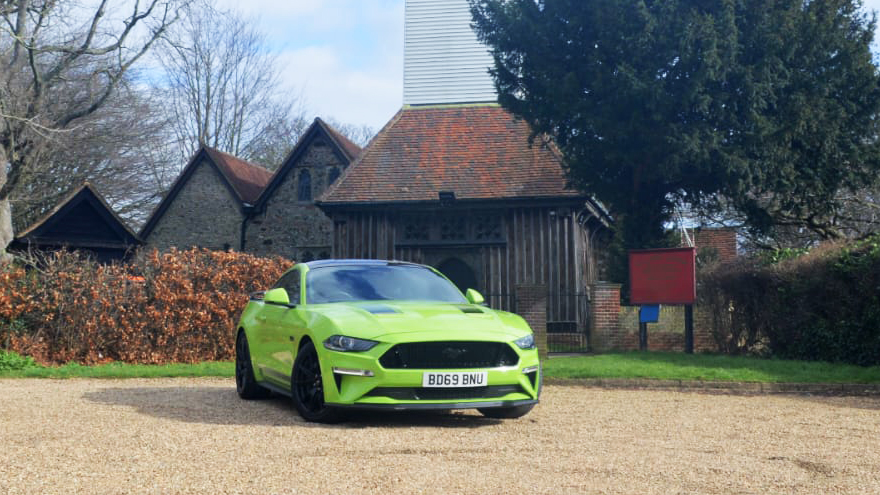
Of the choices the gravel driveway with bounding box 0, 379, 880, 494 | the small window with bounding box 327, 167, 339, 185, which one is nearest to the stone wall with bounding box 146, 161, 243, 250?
the small window with bounding box 327, 167, 339, 185

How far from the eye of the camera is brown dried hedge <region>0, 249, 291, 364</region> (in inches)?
568

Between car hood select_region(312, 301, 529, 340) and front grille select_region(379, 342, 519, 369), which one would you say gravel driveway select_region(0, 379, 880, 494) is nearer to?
front grille select_region(379, 342, 519, 369)

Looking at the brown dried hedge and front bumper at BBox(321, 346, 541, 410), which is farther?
the brown dried hedge

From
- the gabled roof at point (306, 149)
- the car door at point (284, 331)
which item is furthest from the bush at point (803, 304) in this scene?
the gabled roof at point (306, 149)

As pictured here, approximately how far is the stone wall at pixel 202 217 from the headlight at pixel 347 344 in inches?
1005

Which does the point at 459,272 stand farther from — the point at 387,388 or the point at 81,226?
the point at 387,388

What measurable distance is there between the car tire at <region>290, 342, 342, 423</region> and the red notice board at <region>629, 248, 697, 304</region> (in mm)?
10076

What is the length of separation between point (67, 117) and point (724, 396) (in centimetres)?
2177

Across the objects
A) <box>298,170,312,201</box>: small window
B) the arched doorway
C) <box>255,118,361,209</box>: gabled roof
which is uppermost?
<box>255,118,361,209</box>: gabled roof

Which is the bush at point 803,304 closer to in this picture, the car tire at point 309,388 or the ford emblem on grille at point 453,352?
the ford emblem on grille at point 453,352

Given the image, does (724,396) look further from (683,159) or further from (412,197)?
(412,197)

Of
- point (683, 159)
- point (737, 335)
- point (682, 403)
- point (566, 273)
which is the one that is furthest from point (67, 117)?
point (682, 403)

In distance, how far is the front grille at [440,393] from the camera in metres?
7.36

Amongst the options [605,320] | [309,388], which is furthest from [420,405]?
[605,320]
